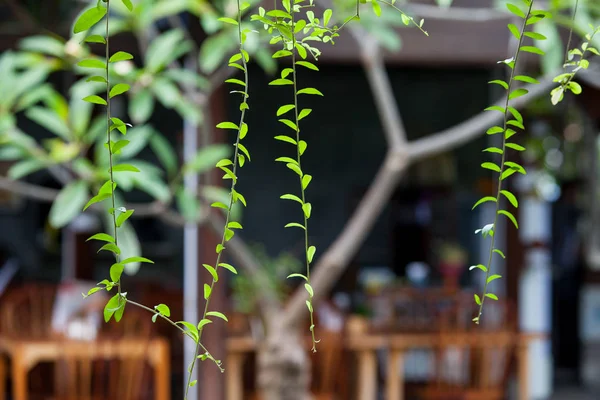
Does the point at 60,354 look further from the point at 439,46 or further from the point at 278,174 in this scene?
the point at 278,174

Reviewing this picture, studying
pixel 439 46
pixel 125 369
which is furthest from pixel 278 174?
pixel 125 369

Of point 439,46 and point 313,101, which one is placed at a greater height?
point 313,101

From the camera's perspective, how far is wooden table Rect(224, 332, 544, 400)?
4.73 metres

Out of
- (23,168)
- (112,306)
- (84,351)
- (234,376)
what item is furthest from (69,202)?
(234,376)

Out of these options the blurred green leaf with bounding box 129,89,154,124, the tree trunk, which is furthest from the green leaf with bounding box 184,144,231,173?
the tree trunk

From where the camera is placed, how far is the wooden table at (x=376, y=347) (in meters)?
4.73

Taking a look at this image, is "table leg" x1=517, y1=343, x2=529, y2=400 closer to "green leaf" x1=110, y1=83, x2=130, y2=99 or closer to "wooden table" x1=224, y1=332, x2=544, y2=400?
"wooden table" x1=224, y1=332, x2=544, y2=400

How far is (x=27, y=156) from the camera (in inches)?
115

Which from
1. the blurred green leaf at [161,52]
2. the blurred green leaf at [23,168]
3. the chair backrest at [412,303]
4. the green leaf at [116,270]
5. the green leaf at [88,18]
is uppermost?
the blurred green leaf at [161,52]

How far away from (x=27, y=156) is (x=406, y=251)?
6.40 meters

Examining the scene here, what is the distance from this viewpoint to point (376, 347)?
16.0ft

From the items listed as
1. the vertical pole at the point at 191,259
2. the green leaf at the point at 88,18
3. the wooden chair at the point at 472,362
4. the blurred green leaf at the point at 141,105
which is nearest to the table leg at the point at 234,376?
the vertical pole at the point at 191,259

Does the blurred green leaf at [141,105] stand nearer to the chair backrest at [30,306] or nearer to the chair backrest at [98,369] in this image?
the chair backrest at [98,369]

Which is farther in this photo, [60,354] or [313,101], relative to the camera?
[313,101]
